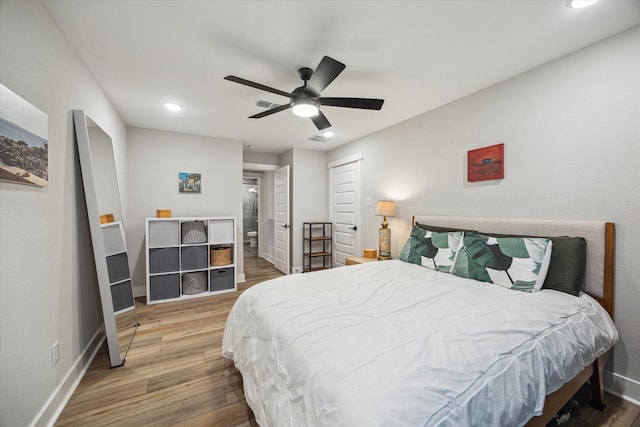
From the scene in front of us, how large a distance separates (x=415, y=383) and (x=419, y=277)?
4.69ft

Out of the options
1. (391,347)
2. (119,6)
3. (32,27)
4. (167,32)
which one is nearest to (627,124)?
(391,347)

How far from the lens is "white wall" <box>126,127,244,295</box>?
3789 millimetres

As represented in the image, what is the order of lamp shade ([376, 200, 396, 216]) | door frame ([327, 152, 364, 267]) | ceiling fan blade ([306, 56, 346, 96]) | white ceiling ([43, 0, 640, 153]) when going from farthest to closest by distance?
door frame ([327, 152, 364, 267]) < lamp shade ([376, 200, 396, 216]) < ceiling fan blade ([306, 56, 346, 96]) < white ceiling ([43, 0, 640, 153])

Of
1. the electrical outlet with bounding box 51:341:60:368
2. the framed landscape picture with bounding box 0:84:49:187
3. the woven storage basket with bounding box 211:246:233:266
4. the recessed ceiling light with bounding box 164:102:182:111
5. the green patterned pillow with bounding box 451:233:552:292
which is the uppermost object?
the recessed ceiling light with bounding box 164:102:182:111

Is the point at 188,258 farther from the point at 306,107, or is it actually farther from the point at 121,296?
the point at 306,107

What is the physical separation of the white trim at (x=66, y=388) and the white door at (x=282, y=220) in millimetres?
3037

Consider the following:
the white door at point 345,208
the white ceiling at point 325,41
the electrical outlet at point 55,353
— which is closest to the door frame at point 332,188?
the white door at point 345,208

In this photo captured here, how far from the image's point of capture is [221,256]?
3963 millimetres

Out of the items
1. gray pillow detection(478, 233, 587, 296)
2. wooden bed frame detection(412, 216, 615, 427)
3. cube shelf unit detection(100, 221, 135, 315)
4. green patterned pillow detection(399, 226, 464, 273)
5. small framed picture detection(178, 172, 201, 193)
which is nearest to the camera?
wooden bed frame detection(412, 216, 615, 427)

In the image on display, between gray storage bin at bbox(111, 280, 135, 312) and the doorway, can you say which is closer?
gray storage bin at bbox(111, 280, 135, 312)

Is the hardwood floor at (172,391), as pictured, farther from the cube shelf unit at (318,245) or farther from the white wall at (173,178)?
the cube shelf unit at (318,245)

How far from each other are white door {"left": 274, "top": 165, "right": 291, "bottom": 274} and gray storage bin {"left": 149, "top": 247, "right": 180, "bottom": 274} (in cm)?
191

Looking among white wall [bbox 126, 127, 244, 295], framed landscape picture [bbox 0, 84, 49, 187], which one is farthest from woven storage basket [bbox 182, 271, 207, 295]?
framed landscape picture [bbox 0, 84, 49, 187]

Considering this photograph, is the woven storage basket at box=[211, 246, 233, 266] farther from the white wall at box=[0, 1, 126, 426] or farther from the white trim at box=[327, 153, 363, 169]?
the white trim at box=[327, 153, 363, 169]
